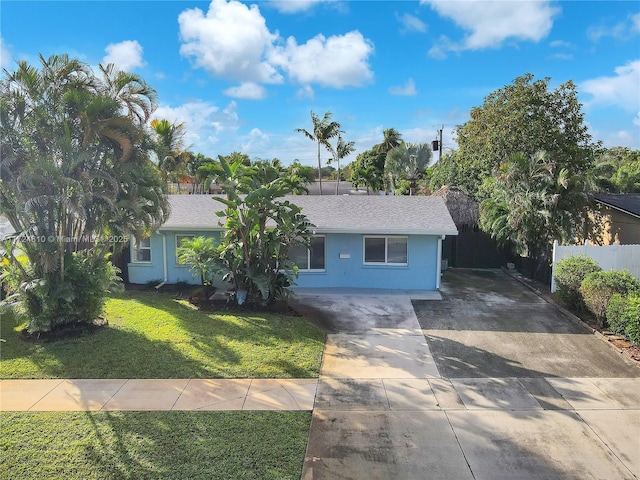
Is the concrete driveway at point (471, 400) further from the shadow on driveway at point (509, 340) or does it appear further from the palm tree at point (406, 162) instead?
the palm tree at point (406, 162)

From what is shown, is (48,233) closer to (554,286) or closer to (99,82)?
(99,82)

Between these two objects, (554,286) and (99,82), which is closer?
(99,82)

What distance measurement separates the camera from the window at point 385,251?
48.0ft

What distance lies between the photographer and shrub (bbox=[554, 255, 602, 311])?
37.4ft

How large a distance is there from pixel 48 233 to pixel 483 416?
30.6 ft

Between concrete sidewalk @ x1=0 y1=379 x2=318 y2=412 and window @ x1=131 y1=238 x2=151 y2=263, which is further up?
window @ x1=131 y1=238 x2=151 y2=263

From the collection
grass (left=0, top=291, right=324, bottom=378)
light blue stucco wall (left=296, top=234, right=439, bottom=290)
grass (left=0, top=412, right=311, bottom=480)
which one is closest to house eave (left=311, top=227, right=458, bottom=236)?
light blue stucco wall (left=296, top=234, right=439, bottom=290)

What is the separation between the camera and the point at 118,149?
9.48 metres

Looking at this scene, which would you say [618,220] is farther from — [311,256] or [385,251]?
[311,256]

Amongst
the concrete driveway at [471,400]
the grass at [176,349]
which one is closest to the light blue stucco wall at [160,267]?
the grass at [176,349]

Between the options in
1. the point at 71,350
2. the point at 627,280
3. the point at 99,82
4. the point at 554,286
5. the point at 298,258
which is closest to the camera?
the point at 71,350

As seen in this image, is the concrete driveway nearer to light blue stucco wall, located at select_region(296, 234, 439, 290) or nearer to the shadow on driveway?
the shadow on driveway

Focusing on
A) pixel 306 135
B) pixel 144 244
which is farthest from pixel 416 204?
pixel 306 135

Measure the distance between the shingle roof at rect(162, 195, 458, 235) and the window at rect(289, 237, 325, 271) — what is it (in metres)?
0.89
